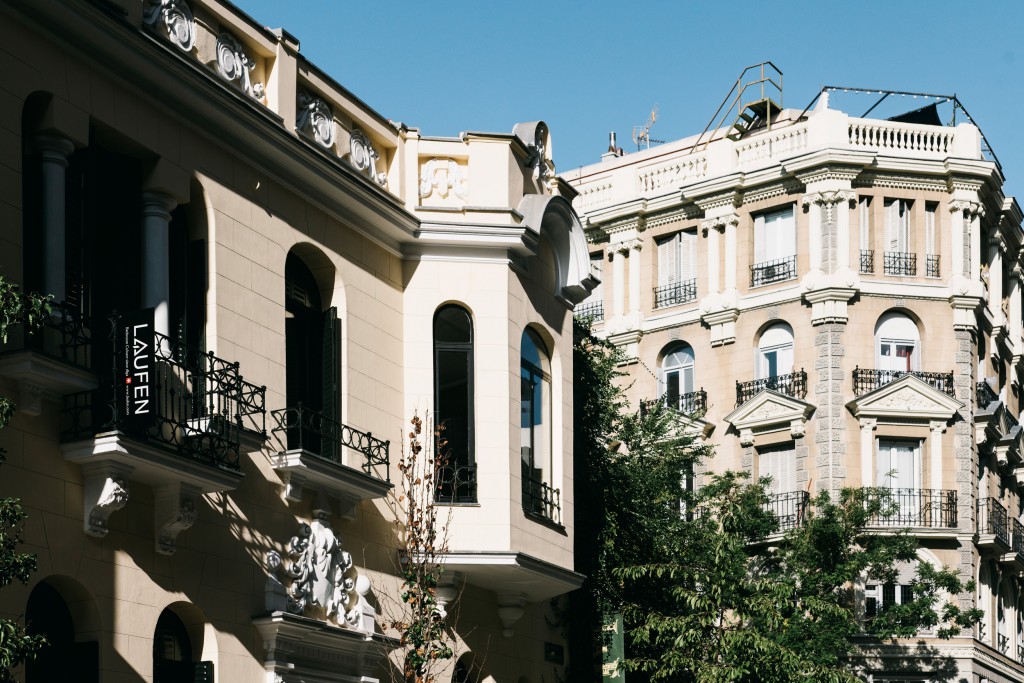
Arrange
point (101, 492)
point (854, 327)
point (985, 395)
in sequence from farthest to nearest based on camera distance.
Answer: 1. point (985, 395)
2. point (854, 327)
3. point (101, 492)

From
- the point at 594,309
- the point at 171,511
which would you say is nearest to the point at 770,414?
the point at 594,309

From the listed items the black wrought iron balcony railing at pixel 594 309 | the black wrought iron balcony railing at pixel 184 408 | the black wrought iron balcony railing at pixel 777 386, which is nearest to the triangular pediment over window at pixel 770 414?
the black wrought iron balcony railing at pixel 777 386

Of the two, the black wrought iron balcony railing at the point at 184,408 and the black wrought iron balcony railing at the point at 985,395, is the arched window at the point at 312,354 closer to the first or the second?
the black wrought iron balcony railing at the point at 184,408

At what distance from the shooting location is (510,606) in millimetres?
24312

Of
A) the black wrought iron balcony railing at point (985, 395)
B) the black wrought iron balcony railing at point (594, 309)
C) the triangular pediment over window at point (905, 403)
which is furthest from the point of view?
the black wrought iron balcony railing at point (594, 309)

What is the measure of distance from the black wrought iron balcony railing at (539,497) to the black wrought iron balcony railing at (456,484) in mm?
1089

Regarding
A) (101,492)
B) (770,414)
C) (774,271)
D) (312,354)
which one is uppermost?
(774,271)

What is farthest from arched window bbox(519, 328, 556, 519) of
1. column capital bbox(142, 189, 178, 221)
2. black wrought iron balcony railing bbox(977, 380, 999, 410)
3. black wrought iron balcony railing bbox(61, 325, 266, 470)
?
black wrought iron balcony railing bbox(977, 380, 999, 410)

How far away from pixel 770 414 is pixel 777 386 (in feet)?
3.26

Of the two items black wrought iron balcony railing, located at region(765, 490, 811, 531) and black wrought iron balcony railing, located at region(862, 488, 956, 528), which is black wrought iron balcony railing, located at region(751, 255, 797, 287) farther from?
black wrought iron balcony railing, located at region(862, 488, 956, 528)

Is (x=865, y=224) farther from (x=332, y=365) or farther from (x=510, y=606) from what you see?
(x=332, y=365)

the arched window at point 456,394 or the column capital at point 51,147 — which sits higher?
the column capital at point 51,147

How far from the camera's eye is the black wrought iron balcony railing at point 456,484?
22.4m

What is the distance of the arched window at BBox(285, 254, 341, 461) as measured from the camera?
69.6 feet
